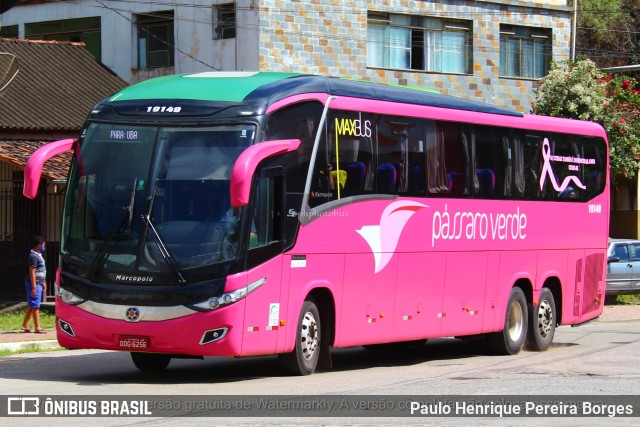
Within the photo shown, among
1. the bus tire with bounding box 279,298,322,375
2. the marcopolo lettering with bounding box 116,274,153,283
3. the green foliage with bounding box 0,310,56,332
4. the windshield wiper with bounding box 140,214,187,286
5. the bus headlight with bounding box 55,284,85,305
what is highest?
the windshield wiper with bounding box 140,214,187,286

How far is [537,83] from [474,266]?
2112 centimetres

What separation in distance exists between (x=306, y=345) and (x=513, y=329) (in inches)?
221

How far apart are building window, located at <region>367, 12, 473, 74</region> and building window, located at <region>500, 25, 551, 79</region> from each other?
1409mm

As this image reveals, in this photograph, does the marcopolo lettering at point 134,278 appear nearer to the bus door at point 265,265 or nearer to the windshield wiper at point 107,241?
the windshield wiper at point 107,241

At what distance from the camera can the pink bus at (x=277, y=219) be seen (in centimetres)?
1319

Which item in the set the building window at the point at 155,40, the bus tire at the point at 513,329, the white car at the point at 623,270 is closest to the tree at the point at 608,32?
the white car at the point at 623,270

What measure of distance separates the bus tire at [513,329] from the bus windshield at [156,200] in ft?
22.7

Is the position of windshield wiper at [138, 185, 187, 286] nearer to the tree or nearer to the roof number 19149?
the roof number 19149

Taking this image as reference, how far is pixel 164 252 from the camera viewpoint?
1317 cm

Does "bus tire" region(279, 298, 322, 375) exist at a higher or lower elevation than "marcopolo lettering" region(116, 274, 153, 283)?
lower

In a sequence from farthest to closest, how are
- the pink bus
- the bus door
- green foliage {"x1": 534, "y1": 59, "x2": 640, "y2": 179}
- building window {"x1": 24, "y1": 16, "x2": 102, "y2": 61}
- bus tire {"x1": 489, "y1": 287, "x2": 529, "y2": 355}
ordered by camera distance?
1. building window {"x1": 24, "y1": 16, "x2": 102, "y2": 61}
2. green foliage {"x1": 534, "y1": 59, "x2": 640, "y2": 179}
3. bus tire {"x1": 489, "y1": 287, "x2": 529, "y2": 355}
4. the bus door
5. the pink bus

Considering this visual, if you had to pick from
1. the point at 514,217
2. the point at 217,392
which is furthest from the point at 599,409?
the point at 514,217

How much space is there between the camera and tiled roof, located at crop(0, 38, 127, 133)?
95.1 feet

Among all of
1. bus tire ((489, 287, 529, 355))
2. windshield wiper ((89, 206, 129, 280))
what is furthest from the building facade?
windshield wiper ((89, 206, 129, 280))
